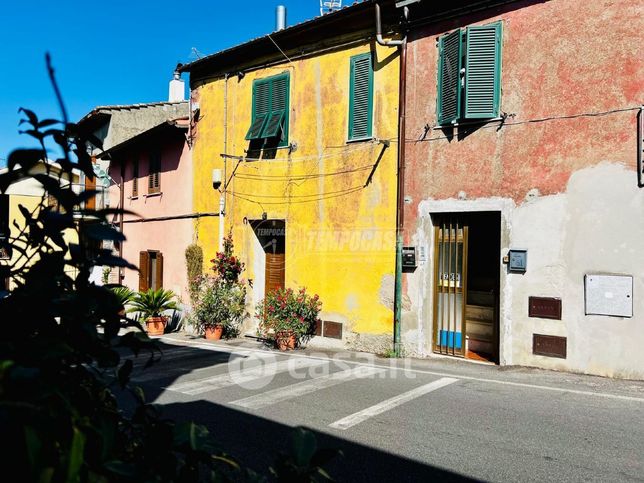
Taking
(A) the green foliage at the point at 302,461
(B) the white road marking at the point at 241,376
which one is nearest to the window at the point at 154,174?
(B) the white road marking at the point at 241,376

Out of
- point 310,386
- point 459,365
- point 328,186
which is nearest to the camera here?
point 310,386

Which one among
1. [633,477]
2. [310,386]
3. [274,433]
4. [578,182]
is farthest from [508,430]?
[578,182]

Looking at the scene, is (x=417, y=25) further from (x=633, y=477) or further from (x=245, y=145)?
(x=633, y=477)

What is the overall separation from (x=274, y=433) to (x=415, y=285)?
16.4ft

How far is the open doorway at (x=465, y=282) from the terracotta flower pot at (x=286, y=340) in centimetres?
280

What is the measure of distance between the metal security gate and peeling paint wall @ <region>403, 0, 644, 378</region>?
49cm

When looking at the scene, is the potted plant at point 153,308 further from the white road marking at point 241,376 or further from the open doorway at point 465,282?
the open doorway at point 465,282

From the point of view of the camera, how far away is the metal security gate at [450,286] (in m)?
9.51

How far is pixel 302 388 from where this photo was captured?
7.30m

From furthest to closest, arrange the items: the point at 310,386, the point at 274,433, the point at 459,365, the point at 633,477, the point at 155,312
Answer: the point at 155,312 < the point at 459,365 < the point at 310,386 < the point at 274,433 < the point at 633,477

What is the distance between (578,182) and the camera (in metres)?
8.06
